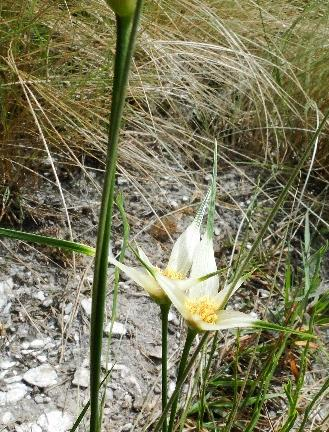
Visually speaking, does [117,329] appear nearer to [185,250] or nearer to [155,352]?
[155,352]

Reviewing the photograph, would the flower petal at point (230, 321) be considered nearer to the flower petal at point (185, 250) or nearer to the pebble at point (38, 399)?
the flower petal at point (185, 250)

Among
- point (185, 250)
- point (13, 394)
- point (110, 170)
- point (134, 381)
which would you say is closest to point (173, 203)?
point (134, 381)

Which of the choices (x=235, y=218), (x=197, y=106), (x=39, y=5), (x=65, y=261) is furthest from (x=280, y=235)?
(x=39, y=5)

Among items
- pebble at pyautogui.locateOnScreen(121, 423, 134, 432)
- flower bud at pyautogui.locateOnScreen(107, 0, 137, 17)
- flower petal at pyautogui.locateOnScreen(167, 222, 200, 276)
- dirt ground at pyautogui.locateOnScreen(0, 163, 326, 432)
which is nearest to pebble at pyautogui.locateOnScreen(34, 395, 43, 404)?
dirt ground at pyautogui.locateOnScreen(0, 163, 326, 432)

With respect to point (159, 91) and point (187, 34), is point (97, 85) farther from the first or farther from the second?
point (187, 34)

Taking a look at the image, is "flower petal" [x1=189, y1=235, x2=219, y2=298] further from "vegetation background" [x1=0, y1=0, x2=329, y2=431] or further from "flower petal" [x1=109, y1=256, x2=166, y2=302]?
"vegetation background" [x1=0, y1=0, x2=329, y2=431]

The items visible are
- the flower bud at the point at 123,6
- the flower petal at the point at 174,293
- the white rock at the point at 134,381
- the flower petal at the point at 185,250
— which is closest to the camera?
the flower bud at the point at 123,6

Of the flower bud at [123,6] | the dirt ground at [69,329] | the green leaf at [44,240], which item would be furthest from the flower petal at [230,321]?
the dirt ground at [69,329]
